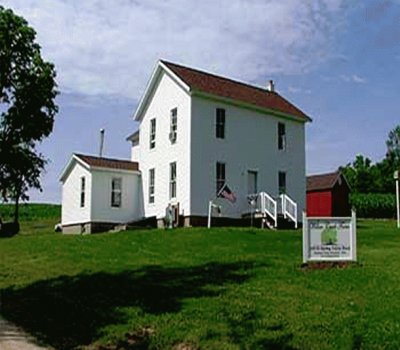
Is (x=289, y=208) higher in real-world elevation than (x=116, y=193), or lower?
lower

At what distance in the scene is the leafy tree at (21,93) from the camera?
16203 millimetres

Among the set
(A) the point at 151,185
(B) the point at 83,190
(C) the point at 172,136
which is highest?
(C) the point at 172,136

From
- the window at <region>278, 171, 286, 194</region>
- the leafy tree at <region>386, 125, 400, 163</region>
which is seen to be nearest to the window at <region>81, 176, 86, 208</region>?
the window at <region>278, 171, 286, 194</region>

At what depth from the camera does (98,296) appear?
13.9m

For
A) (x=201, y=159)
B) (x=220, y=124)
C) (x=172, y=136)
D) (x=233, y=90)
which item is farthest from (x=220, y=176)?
(x=233, y=90)

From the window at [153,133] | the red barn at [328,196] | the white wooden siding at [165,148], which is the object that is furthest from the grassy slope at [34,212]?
the red barn at [328,196]

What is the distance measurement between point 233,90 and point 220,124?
2912mm

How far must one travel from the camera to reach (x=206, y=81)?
3394 cm

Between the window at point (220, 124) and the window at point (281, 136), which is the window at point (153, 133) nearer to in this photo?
the window at point (220, 124)

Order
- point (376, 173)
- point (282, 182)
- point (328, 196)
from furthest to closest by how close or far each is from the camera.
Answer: point (376, 173), point (328, 196), point (282, 182)

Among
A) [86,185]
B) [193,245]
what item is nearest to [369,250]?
[193,245]

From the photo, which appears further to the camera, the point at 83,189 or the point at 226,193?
the point at 83,189

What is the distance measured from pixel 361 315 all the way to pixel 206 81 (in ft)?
77.4

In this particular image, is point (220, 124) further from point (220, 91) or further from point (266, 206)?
point (266, 206)
